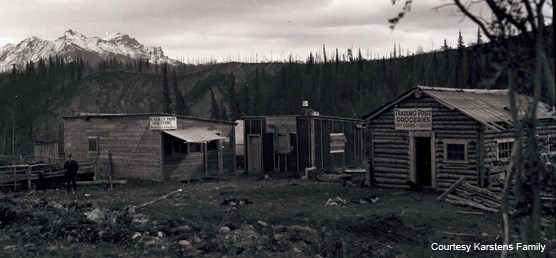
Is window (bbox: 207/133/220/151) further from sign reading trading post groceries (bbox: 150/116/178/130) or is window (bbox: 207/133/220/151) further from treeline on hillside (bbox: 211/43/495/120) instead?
treeline on hillside (bbox: 211/43/495/120)

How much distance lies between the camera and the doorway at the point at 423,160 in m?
21.4

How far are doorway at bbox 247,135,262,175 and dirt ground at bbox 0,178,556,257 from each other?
11289 mm

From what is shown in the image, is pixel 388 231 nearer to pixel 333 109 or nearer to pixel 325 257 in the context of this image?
pixel 325 257

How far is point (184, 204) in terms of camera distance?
1886cm

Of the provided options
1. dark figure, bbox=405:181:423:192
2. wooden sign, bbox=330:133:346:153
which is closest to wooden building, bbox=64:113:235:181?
wooden sign, bbox=330:133:346:153

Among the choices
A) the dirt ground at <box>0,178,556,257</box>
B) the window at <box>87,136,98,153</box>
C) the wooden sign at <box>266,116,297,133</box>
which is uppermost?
the wooden sign at <box>266,116,297,133</box>

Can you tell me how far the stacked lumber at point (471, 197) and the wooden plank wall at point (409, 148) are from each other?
87cm

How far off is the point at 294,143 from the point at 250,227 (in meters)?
17.1

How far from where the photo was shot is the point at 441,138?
67.2 feet

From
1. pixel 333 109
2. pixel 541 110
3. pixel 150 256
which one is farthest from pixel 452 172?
pixel 333 109

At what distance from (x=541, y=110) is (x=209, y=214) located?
605 inches

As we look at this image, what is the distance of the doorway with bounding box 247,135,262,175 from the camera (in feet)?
104

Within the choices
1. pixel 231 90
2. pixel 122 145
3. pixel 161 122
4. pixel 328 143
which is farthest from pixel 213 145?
pixel 231 90

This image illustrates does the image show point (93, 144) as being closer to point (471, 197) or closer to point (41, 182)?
point (41, 182)
